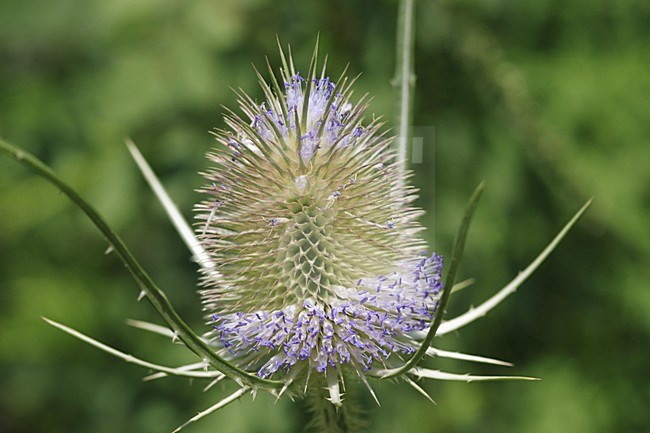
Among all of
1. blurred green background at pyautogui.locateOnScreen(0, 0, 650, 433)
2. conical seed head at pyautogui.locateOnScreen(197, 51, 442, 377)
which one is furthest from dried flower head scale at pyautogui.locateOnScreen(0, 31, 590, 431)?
blurred green background at pyautogui.locateOnScreen(0, 0, 650, 433)

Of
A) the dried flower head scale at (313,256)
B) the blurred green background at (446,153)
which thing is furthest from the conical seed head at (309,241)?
the blurred green background at (446,153)

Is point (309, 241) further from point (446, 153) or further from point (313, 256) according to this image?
point (446, 153)

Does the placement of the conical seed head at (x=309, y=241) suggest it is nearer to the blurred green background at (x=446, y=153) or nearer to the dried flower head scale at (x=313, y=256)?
the dried flower head scale at (x=313, y=256)

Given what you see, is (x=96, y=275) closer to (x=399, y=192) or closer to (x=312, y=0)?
(x=312, y=0)

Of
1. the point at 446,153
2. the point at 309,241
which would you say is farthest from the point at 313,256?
the point at 446,153

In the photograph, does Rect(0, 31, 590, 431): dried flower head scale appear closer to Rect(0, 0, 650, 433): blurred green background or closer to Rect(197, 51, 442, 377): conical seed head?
Rect(197, 51, 442, 377): conical seed head
